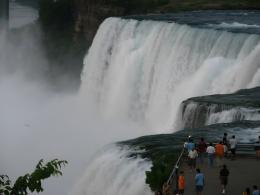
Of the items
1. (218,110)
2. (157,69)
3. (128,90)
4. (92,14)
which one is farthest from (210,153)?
(92,14)

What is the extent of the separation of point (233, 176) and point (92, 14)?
155 feet

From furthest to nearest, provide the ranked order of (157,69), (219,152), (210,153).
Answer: (157,69) < (219,152) < (210,153)

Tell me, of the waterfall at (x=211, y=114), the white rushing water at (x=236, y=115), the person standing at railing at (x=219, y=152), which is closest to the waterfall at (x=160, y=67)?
the waterfall at (x=211, y=114)

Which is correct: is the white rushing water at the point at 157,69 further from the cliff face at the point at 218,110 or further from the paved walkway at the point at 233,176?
the paved walkway at the point at 233,176

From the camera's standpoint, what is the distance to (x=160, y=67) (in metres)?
38.8

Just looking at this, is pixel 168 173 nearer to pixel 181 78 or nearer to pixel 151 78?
pixel 181 78

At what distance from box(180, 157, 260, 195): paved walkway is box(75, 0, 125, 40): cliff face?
42.3m

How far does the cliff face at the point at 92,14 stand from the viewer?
62.6m

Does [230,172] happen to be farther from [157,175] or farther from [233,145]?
[157,175]

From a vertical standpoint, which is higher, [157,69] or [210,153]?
[210,153]

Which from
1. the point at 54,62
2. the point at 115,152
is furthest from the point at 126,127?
the point at 54,62

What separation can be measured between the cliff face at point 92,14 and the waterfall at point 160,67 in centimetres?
1322

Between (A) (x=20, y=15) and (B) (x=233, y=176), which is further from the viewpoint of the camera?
(A) (x=20, y=15)

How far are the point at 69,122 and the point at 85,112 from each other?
89.2 inches
